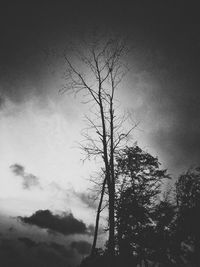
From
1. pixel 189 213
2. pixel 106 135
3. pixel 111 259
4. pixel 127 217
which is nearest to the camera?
pixel 111 259

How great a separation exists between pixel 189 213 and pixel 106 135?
69.5ft

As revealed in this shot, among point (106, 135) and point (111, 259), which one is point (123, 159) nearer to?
point (106, 135)

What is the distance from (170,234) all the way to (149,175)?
Result: 1022 centimetres

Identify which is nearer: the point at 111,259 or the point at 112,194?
the point at 111,259

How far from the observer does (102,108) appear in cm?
1220

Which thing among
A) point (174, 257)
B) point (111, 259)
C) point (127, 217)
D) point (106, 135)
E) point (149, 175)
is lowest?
point (111, 259)

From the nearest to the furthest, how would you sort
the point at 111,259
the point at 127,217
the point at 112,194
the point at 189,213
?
the point at 111,259 < the point at 112,194 < the point at 127,217 < the point at 189,213

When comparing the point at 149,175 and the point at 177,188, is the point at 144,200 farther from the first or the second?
the point at 177,188

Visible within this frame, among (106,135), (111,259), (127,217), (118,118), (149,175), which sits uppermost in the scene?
(149,175)

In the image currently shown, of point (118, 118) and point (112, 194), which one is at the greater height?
point (118, 118)

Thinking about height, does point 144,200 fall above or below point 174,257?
above

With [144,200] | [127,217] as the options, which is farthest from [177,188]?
[127,217]

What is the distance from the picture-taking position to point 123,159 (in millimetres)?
21656

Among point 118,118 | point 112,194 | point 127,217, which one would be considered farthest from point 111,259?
point 127,217
